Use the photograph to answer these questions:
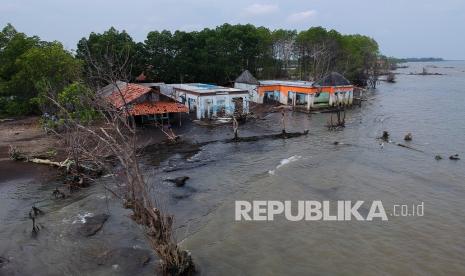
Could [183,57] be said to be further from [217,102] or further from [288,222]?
[288,222]

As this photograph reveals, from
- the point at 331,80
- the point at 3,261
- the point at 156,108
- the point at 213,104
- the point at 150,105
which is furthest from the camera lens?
the point at 331,80

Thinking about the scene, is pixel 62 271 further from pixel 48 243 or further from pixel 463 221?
pixel 463 221

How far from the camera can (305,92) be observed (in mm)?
53219

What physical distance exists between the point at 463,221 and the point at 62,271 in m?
20.4

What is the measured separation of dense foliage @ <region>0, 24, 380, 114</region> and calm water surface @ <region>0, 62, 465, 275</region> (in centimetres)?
755

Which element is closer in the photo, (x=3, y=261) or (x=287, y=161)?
(x=3, y=261)

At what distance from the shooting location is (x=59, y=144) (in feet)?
104

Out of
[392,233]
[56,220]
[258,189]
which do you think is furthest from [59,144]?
[392,233]

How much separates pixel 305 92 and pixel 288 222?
116ft

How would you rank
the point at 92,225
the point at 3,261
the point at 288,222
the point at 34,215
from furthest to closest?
the point at 34,215 → the point at 288,222 → the point at 92,225 → the point at 3,261

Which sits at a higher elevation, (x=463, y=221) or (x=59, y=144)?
(x=59, y=144)

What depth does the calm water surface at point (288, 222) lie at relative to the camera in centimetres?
1667

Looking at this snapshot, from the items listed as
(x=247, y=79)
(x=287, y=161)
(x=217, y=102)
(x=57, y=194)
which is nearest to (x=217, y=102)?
(x=217, y=102)

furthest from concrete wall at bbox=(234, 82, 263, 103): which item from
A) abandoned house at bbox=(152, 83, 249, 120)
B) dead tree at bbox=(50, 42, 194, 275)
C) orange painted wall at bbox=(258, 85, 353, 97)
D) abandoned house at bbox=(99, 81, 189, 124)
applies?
dead tree at bbox=(50, 42, 194, 275)
